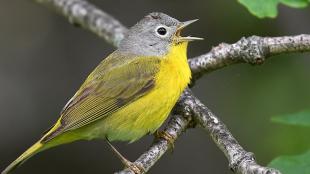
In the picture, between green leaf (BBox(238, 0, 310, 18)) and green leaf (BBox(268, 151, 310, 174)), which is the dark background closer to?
green leaf (BBox(238, 0, 310, 18))

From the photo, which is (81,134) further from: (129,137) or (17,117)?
(17,117)

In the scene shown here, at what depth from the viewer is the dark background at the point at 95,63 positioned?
638 cm

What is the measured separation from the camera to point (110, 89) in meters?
4.91

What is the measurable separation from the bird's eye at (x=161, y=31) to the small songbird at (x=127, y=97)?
0.06 ft

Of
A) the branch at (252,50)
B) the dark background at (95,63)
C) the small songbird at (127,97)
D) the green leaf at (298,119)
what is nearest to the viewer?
the green leaf at (298,119)

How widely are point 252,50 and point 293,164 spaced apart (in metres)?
1.23

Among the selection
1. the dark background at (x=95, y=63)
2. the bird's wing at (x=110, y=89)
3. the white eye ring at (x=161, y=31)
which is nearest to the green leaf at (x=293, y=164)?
the bird's wing at (x=110, y=89)

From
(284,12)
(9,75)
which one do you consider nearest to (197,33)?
(284,12)

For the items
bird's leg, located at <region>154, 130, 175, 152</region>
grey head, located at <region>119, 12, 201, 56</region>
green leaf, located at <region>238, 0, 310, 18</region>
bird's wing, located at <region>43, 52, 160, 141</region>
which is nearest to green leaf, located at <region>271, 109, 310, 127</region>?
green leaf, located at <region>238, 0, 310, 18</region>

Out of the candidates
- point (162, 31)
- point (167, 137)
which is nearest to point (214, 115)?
point (167, 137)

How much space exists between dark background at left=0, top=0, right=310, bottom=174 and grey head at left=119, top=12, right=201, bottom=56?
1.39m

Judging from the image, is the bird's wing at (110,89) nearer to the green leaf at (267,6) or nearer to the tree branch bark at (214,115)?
the tree branch bark at (214,115)

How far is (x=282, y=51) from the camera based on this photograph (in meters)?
4.53

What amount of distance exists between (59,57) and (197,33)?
172 centimetres
